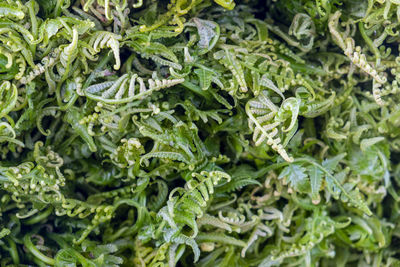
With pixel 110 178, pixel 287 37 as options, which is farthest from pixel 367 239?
pixel 110 178

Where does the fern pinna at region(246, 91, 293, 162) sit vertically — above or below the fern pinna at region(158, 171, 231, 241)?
above

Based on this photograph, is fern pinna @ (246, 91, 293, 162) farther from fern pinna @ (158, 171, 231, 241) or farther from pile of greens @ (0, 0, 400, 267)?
fern pinna @ (158, 171, 231, 241)

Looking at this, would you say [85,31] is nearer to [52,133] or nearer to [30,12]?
[30,12]

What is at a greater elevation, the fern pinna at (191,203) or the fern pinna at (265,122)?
the fern pinna at (265,122)

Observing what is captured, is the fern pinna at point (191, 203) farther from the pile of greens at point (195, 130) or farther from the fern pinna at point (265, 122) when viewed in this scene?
the fern pinna at point (265, 122)

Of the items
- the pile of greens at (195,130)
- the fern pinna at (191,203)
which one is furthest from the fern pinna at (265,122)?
the fern pinna at (191,203)

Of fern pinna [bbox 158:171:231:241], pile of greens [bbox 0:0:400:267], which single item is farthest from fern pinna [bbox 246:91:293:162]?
fern pinna [bbox 158:171:231:241]

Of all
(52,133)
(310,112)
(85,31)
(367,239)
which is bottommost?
(367,239)

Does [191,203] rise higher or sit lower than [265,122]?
lower
